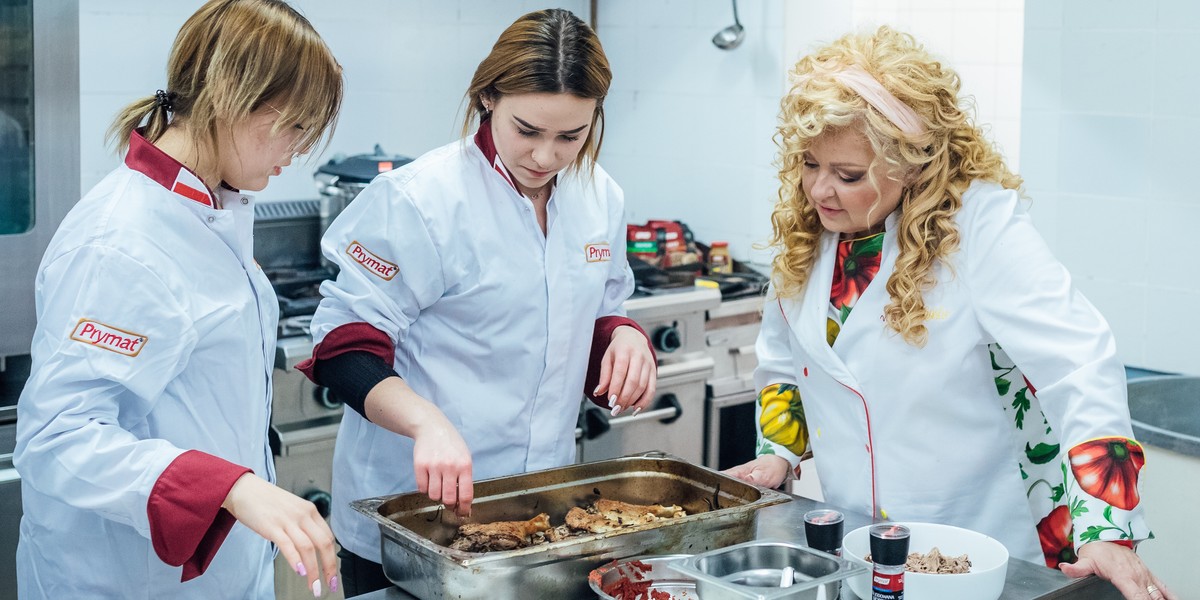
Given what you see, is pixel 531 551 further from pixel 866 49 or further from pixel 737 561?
pixel 866 49

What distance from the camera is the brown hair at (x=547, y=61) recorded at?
5.75ft

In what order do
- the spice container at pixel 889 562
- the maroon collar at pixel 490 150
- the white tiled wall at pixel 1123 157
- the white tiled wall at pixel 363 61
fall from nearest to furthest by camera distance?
the spice container at pixel 889 562
the maroon collar at pixel 490 150
the white tiled wall at pixel 1123 157
the white tiled wall at pixel 363 61

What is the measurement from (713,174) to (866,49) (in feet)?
6.81

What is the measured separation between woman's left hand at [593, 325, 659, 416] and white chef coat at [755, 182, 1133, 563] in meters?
0.26

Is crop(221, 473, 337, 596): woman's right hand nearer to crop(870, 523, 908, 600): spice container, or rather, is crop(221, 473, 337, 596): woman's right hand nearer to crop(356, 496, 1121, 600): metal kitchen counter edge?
crop(356, 496, 1121, 600): metal kitchen counter edge

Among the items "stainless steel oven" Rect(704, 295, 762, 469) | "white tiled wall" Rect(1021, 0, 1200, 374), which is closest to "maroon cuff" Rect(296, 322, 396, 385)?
"stainless steel oven" Rect(704, 295, 762, 469)

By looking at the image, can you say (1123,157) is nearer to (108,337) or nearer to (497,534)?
(497,534)

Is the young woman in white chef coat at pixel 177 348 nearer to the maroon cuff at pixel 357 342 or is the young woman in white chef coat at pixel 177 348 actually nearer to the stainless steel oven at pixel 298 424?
the maroon cuff at pixel 357 342

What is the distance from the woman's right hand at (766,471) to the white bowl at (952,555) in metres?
0.34

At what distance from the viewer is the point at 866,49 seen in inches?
71.0

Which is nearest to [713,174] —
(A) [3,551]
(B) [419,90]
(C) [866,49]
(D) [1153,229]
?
(B) [419,90]

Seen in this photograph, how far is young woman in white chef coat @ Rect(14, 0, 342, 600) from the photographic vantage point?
1.33m

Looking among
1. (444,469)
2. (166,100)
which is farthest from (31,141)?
(444,469)

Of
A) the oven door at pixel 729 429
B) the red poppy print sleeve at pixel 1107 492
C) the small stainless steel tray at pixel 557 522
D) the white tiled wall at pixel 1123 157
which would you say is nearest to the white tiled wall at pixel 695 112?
the oven door at pixel 729 429
